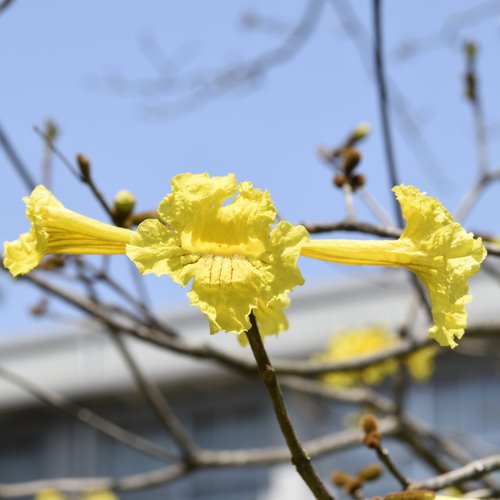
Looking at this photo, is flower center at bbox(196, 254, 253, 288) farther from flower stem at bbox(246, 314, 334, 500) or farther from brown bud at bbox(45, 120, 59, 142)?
brown bud at bbox(45, 120, 59, 142)

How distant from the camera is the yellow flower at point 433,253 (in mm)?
1853

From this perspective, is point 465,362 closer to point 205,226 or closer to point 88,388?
point 88,388

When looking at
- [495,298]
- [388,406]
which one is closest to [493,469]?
[388,406]

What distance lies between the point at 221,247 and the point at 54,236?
0.35m

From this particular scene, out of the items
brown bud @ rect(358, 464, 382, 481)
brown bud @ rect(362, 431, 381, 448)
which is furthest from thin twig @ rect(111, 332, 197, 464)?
brown bud @ rect(362, 431, 381, 448)

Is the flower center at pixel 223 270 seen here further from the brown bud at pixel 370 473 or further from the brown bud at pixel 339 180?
the brown bud at pixel 339 180

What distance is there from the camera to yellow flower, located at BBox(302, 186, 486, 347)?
1853 millimetres

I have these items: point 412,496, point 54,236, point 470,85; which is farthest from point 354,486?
point 470,85

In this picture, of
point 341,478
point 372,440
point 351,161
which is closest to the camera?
point 372,440

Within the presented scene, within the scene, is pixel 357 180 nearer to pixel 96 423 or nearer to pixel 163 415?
pixel 163 415

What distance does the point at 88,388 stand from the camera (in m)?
15.5

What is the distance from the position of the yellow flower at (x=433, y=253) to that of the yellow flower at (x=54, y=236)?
38 centimetres

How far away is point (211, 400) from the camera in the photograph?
16688 mm

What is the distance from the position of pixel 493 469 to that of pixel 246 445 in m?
14.0
